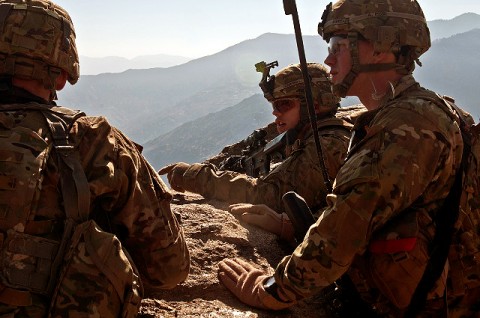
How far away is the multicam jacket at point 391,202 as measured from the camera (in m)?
2.62

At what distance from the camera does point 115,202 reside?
2.54 m

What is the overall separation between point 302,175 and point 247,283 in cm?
167

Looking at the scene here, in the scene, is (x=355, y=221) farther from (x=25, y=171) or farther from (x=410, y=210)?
(x=25, y=171)

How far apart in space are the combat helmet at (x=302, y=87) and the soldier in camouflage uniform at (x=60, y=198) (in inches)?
122

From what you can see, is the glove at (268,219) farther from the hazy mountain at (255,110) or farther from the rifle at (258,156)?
the hazy mountain at (255,110)


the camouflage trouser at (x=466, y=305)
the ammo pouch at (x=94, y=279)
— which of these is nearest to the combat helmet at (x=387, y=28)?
the camouflage trouser at (x=466, y=305)

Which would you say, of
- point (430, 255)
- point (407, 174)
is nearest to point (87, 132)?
point (407, 174)

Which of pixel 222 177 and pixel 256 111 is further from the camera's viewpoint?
pixel 256 111

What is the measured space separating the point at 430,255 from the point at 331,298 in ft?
4.03

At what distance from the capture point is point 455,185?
9.20 feet

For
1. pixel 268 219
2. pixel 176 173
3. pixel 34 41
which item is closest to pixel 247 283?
pixel 268 219

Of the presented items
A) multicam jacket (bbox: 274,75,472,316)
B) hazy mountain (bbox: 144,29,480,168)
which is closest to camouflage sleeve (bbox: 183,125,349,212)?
multicam jacket (bbox: 274,75,472,316)

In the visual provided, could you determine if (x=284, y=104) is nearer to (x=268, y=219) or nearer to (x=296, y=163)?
(x=296, y=163)

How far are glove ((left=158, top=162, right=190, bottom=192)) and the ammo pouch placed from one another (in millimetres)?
3927
